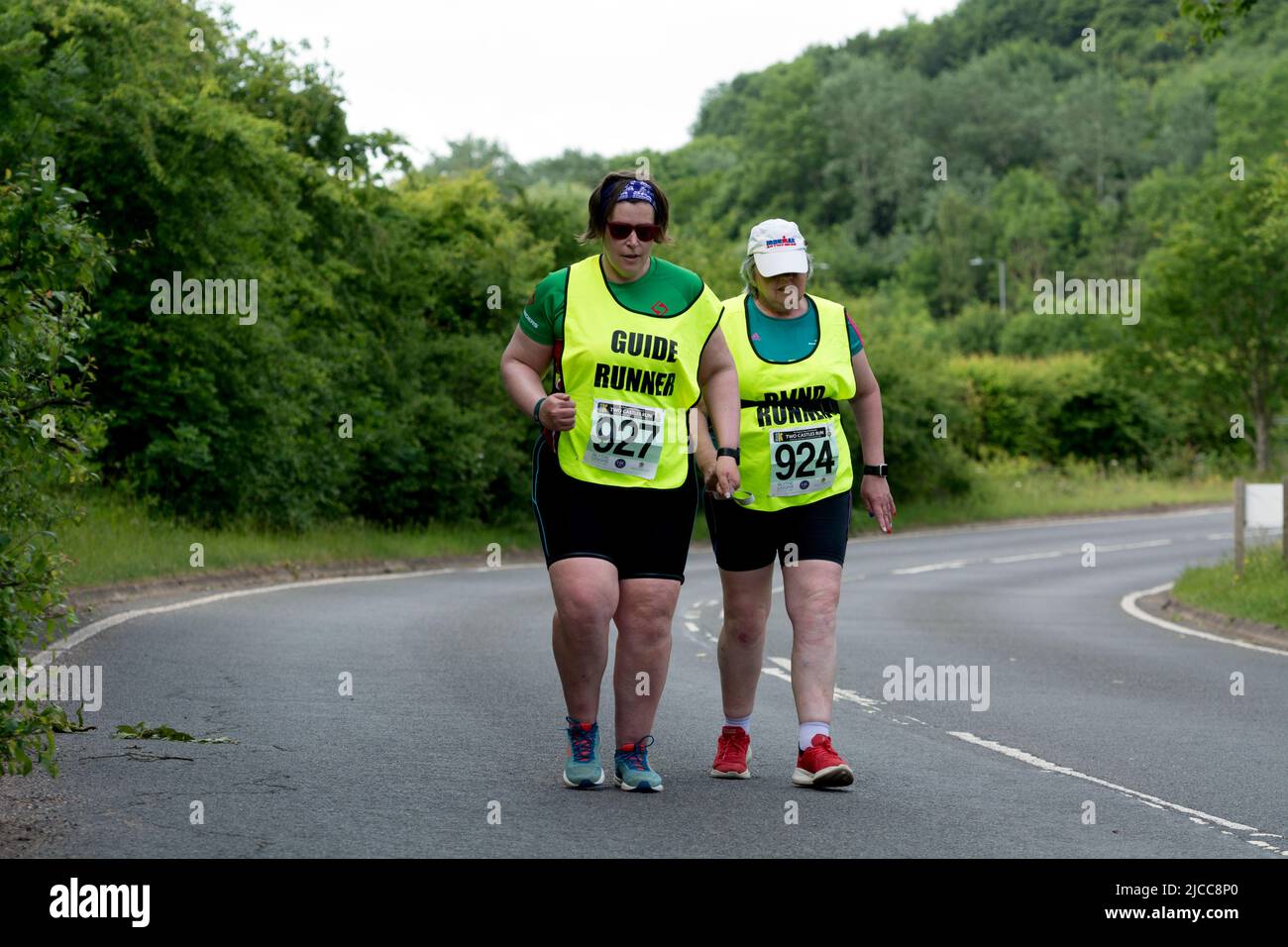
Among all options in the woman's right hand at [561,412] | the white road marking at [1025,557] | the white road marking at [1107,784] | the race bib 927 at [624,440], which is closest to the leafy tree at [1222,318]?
the white road marking at [1025,557]

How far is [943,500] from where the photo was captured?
42.4 m

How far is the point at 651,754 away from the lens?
26.6ft

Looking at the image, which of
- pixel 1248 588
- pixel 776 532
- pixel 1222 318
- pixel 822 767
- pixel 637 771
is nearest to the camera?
pixel 637 771

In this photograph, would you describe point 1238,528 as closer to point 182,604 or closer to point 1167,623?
point 1167,623

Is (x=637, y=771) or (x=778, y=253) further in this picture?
(x=778, y=253)

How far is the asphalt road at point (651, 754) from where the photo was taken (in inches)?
240

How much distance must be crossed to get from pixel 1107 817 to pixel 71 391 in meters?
4.71

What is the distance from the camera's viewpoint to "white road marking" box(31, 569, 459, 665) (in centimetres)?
1229

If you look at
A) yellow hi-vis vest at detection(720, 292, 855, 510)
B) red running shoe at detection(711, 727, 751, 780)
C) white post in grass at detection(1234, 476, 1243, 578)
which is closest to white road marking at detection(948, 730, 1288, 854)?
red running shoe at detection(711, 727, 751, 780)

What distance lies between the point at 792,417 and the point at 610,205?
3.88 ft

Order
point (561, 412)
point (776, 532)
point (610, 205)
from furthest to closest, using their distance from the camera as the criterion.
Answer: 1. point (776, 532)
2. point (610, 205)
3. point (561, 412)

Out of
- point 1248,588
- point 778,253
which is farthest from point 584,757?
point 1248,588

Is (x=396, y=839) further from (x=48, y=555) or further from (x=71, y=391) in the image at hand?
(x=71, y=391)
